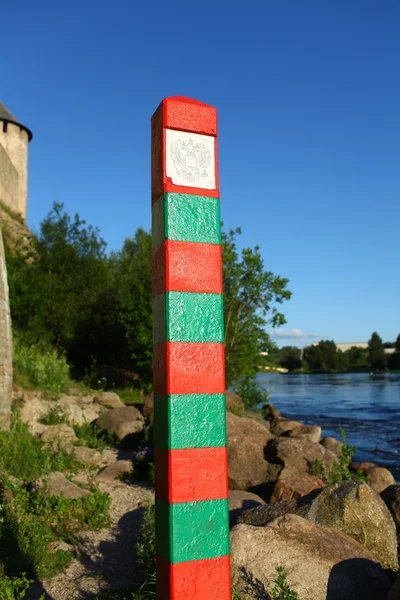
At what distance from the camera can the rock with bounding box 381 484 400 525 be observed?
26.7 ft

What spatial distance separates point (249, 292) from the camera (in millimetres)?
20828

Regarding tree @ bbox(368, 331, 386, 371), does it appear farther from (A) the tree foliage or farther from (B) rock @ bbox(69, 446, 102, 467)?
(B) rock @ bbox(69, 446, 102, 467)

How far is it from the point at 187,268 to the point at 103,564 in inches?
147

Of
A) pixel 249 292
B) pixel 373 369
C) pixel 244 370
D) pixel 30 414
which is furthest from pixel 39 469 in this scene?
pixel 373 369

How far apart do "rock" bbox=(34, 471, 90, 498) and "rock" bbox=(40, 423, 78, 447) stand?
238 centimetres

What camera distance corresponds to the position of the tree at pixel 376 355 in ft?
256

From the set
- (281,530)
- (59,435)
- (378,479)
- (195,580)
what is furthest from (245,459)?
(195,580)

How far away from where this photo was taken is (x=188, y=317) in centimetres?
304

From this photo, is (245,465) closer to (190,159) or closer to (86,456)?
(86,456)

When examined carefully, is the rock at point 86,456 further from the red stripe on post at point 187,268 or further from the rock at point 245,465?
the red stripe on post at point 187,268

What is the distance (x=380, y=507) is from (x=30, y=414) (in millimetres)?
7332

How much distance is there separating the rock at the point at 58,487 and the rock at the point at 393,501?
4.40 m

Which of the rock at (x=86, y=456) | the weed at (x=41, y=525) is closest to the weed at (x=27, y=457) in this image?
the rock at (x=86, y=456)

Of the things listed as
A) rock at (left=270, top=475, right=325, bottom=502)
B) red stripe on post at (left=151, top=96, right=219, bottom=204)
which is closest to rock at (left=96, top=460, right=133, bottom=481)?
rock at (left=270, top=475, right=325, bottom=502)
